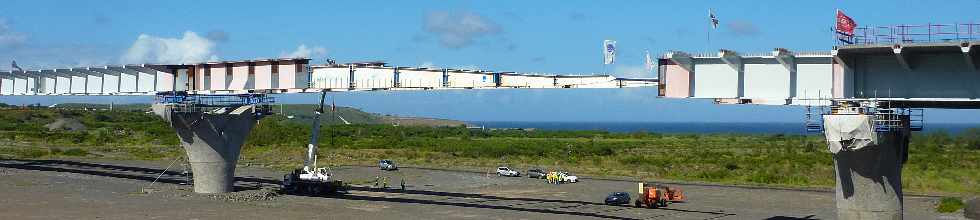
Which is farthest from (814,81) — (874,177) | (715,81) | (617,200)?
(617,200)

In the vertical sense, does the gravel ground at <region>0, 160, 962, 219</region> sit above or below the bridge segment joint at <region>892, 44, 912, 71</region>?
below

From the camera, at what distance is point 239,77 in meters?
52.7

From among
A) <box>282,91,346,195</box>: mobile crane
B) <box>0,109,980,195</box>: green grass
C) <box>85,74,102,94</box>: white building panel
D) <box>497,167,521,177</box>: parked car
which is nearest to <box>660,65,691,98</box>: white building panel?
<box>282,91,346,195</box>: mobile crane

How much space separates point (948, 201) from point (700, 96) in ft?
98.2

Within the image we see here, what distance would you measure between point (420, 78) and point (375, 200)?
1208cm

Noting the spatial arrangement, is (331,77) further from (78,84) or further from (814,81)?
(814,81)

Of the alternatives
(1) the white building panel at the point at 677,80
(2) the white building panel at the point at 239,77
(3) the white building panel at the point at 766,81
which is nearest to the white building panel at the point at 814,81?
(3) the white building panel at the point at 766,81

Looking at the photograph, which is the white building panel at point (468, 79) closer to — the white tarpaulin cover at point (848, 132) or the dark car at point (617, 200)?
the dark car at point (617, 200)

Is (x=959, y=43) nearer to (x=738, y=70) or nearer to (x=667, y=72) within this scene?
(x=738, y=70)

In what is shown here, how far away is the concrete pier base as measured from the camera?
53.6 metres

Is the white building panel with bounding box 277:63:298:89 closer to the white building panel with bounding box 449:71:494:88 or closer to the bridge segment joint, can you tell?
the white building panel with bounding box 449:71:494:88

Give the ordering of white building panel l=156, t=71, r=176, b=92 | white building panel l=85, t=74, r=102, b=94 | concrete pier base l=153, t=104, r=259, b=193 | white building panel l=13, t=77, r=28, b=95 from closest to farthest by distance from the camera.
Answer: concrete pier base l=153, t=104, r=259, b=193 → white building panel l=156, t=71, r=176, b=92 → white building panel l=85, t=74, r=102, b=94 → white building panel l=13, t=77, r=28, b=95

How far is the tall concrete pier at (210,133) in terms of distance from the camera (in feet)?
176

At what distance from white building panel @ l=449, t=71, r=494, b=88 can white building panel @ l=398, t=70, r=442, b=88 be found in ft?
2.11
